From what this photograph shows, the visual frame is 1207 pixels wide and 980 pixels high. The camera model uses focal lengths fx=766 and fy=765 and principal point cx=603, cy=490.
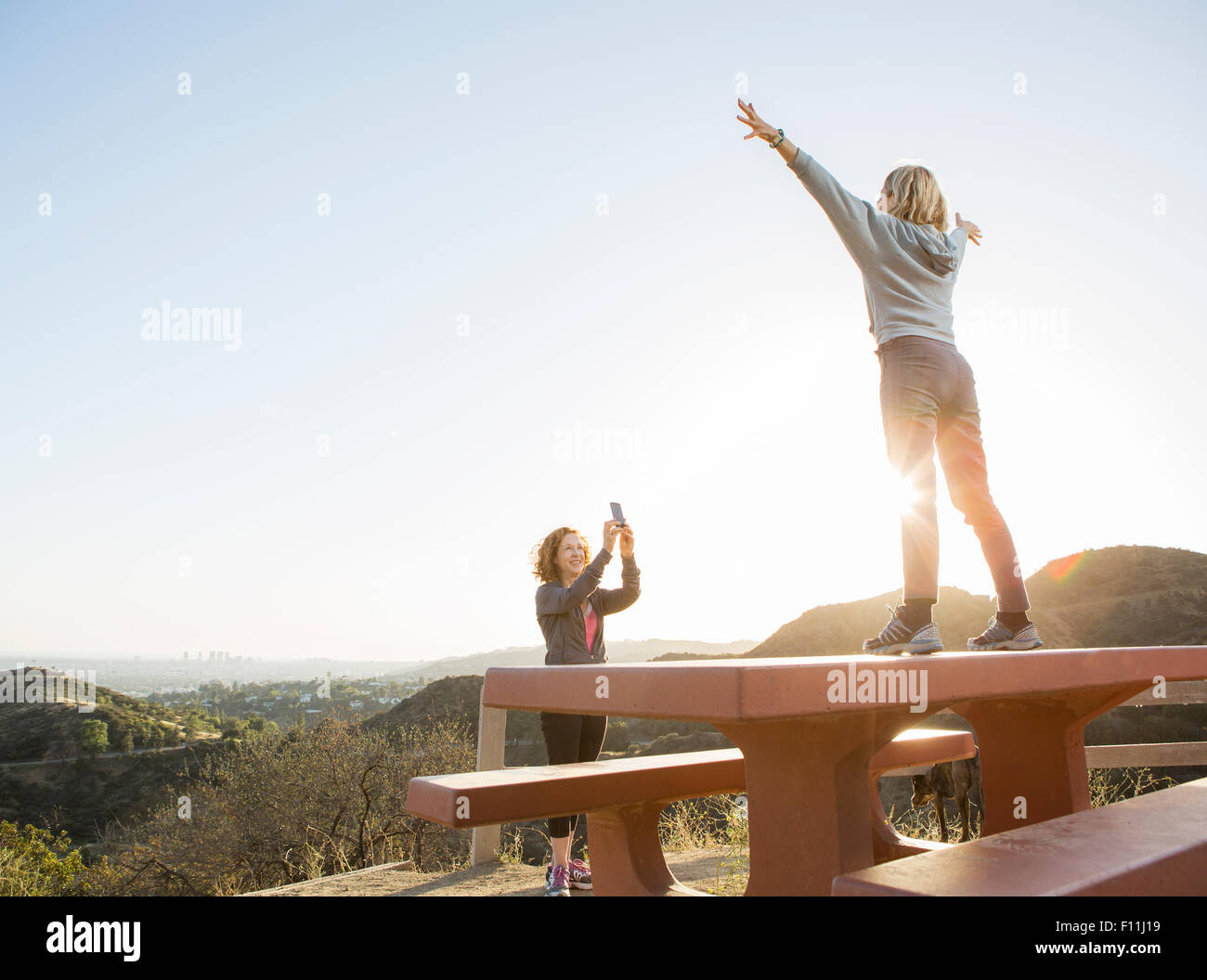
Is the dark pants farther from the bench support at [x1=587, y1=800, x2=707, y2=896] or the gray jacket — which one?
the gray jacket

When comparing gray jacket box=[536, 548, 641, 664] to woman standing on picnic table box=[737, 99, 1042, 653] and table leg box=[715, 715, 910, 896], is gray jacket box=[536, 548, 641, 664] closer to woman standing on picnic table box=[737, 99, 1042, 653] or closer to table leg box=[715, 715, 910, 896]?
woman standing on picnic table box=[737, 99, 1042, 653]

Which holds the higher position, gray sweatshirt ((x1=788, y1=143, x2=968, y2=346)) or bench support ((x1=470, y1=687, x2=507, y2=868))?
gray sweatshirt ((x1=788, y1=143, x2=968, y2=346))

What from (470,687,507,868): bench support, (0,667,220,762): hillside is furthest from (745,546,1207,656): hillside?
(0,667,220,762): hillside

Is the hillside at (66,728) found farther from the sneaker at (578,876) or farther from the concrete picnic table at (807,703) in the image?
the concrete picnic table at (807,703)

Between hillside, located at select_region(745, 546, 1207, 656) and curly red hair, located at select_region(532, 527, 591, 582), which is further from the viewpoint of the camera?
hillside, located at select_region(745, 546, 1207, 656)

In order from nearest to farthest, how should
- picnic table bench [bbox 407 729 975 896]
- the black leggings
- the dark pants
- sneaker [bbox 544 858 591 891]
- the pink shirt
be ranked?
picnic table bench [bbox 407 729 975 896], the dark pants, the black leggings, sneaker [bbox 544 858 591 891], the pink shirt

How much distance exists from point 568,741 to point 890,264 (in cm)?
219

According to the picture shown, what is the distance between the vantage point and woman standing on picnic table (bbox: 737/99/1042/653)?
80.4 inches

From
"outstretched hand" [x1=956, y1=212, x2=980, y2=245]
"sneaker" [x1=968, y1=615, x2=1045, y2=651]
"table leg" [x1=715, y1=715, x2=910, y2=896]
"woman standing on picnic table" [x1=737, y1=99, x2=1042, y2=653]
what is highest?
"outstretched hand" [x1=956, y1=212, x2=980, y2=245]

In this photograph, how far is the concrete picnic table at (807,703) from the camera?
43.0 inches

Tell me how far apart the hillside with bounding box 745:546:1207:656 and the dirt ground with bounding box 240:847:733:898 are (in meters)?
17.7

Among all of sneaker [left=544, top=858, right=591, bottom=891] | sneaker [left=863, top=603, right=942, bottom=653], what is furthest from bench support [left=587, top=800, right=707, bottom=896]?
sneaker [left=544, top=858, right=591, bottom=891]

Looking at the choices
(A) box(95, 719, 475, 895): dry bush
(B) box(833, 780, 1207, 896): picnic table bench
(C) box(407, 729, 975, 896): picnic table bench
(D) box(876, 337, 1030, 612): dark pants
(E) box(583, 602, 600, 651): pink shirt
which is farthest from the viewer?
(A) box(95, 719, 475, 895): dry bush
